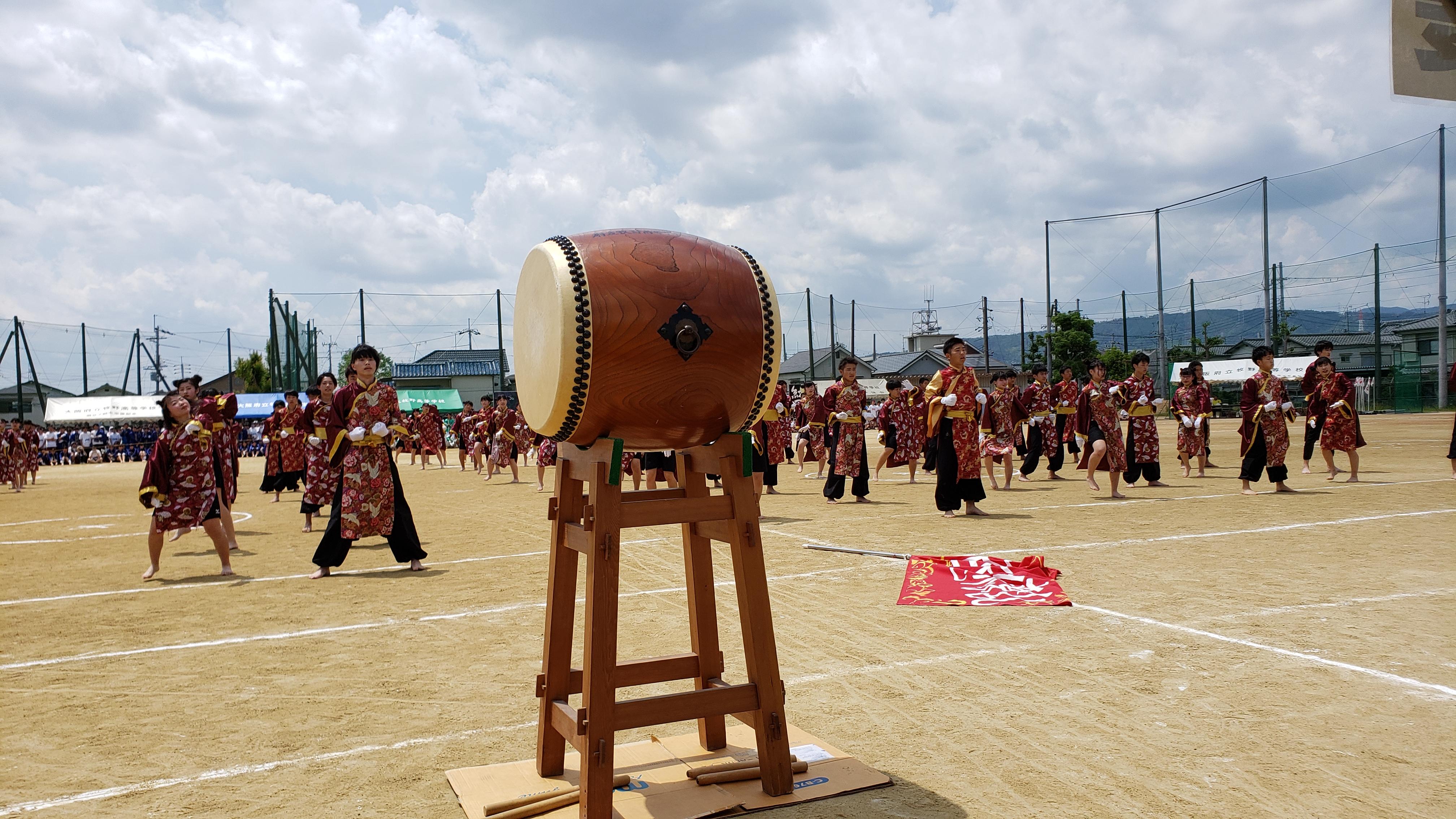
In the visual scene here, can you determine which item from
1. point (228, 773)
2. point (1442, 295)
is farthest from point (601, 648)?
point (1442, 295)

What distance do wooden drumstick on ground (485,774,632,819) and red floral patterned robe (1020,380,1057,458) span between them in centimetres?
1412

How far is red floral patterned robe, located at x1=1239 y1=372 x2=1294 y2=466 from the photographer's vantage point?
1191 cm

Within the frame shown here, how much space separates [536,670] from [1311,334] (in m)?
62.0

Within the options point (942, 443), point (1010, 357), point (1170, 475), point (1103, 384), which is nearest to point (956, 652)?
point (942, 443)

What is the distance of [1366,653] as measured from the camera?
14.6 ft

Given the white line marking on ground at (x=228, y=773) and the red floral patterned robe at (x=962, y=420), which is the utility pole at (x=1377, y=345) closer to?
the red floral patterned robe at (x=962, y=420)

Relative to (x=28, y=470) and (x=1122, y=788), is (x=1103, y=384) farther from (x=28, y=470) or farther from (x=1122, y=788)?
(x=28, y=470)

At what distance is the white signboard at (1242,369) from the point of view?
118ft

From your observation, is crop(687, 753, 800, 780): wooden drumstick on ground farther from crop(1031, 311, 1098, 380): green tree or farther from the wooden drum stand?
crop(1031, 311, 1098, 380): green tree

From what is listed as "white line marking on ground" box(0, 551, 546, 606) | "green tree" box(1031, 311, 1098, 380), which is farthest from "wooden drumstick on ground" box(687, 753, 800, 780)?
"green tree" box(1031, 311, 1098, 380)

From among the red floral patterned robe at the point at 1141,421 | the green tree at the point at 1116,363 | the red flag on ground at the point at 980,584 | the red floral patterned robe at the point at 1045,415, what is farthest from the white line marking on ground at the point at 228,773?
the green tree at the point at 1116,363

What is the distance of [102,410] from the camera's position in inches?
1740

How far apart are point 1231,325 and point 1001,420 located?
134 feet

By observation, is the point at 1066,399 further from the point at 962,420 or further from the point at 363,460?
the point at 363,460
